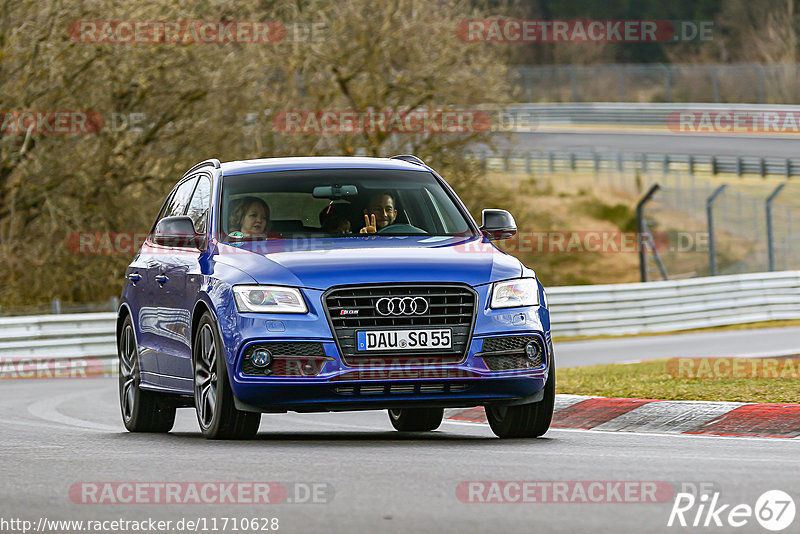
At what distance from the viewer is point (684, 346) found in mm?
24484

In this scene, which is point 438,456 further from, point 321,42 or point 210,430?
point 321,42

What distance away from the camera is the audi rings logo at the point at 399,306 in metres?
8.75

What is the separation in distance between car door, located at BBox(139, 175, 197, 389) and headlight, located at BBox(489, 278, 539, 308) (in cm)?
209

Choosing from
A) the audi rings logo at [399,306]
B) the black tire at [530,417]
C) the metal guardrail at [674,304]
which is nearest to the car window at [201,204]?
the audi rings logo at [399,306]

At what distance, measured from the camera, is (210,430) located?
9.34m

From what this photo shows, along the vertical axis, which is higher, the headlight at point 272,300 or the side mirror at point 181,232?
the side mirror at point 181,232

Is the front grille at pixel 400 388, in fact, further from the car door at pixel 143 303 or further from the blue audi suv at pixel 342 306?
the car door at pixel 143 303

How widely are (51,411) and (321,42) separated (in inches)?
778
